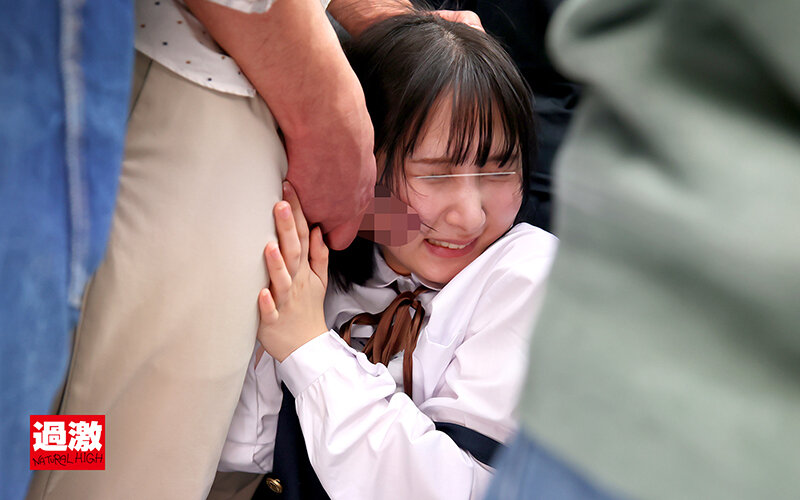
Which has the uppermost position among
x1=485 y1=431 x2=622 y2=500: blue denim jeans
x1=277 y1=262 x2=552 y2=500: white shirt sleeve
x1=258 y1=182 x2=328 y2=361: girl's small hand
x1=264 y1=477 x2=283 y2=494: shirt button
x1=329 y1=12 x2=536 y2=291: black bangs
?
x1=485 y1=431 x2=622 y2=500: blue denim jeans

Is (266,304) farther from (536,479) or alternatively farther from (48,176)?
(536,479)

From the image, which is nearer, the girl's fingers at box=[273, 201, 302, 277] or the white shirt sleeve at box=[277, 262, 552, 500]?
the girl's fingers at box=[273, 201, 302, 277]

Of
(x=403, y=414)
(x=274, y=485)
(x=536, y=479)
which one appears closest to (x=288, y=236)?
(x=403, y=414)

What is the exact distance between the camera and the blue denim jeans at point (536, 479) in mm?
223

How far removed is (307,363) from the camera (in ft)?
2.86

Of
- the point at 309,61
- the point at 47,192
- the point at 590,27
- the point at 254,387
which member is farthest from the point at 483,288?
the point at 590,27

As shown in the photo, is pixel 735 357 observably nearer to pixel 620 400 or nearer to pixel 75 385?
pixel 620 400

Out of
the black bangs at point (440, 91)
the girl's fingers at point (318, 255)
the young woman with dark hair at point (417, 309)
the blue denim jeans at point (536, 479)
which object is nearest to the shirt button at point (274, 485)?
the young woman with dark hair at point (417, 309)

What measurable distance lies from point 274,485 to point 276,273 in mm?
359

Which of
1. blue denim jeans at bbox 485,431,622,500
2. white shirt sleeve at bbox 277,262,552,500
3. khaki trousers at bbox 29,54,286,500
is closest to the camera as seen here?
blue denim jeans at bbox 485,431,622,500

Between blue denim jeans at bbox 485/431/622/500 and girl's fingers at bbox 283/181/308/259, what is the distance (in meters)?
0.52

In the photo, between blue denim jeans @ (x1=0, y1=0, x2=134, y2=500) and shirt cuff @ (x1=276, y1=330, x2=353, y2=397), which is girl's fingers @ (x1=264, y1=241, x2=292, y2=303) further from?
blue denim jeans @ (x1=0, y1=0, x2=134, y2=500)

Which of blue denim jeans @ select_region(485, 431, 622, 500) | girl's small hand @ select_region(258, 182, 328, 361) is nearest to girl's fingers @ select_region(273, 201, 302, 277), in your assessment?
girl's small hand @ select_region(258, 182, 328, 361)

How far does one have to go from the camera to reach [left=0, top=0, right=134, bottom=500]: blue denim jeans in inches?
15.8
